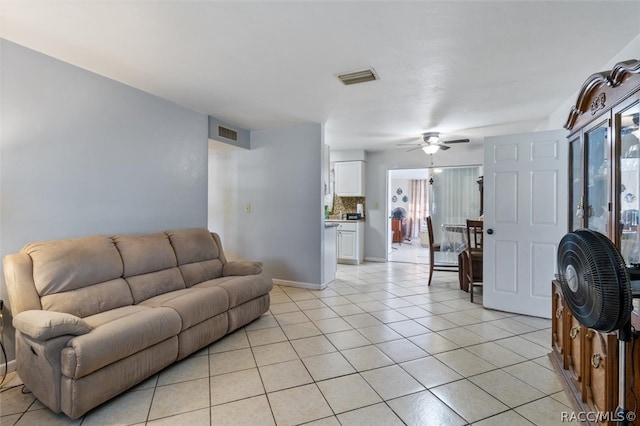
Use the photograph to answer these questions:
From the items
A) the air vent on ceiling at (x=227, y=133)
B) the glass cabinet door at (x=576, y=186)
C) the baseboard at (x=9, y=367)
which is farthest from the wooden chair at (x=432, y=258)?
the baseboard at (x=9, y=367)

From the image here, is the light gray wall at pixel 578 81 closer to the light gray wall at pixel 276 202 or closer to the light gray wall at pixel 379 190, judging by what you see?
the light gray wall at pixel 379 190

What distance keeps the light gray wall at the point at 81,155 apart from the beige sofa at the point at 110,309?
0.25m

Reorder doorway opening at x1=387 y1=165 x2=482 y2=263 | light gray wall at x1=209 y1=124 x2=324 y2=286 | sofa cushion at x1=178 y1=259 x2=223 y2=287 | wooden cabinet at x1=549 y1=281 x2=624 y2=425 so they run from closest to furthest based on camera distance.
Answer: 1. wooden cabinet at x1=549 y1=281 x2=624 y2=425
2. sofa cushion at x1=178 y1=259 x2=223 y2=287
3. light gray wall at x1=209 y1=124 x2=324 y2=286
4. doorway opening at x1=387 y1=165 x2=482 y2=263

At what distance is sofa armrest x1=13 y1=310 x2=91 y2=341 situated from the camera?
1615 millimetres

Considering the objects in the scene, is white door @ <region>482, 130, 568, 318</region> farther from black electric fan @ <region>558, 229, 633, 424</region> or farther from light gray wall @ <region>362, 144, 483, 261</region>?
light gray wall @ <region>362, 144, 483, 261</region>

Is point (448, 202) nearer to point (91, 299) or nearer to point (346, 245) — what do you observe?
point (346, 245)

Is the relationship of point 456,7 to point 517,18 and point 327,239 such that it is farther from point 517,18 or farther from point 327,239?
point 327,239

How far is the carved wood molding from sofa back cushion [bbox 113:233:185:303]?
3.55 m

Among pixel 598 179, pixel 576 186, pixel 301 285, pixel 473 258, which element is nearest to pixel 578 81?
pixel 576 186

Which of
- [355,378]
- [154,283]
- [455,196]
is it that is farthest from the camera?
[455,196]

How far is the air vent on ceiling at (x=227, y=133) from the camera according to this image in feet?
13.6

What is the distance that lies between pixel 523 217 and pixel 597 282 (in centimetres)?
249

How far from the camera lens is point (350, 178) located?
657 centimetres

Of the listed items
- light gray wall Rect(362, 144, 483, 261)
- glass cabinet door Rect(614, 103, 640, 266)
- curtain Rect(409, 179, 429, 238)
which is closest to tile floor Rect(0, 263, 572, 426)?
glass cabinet door Rect(614, 103, 640, 266)
